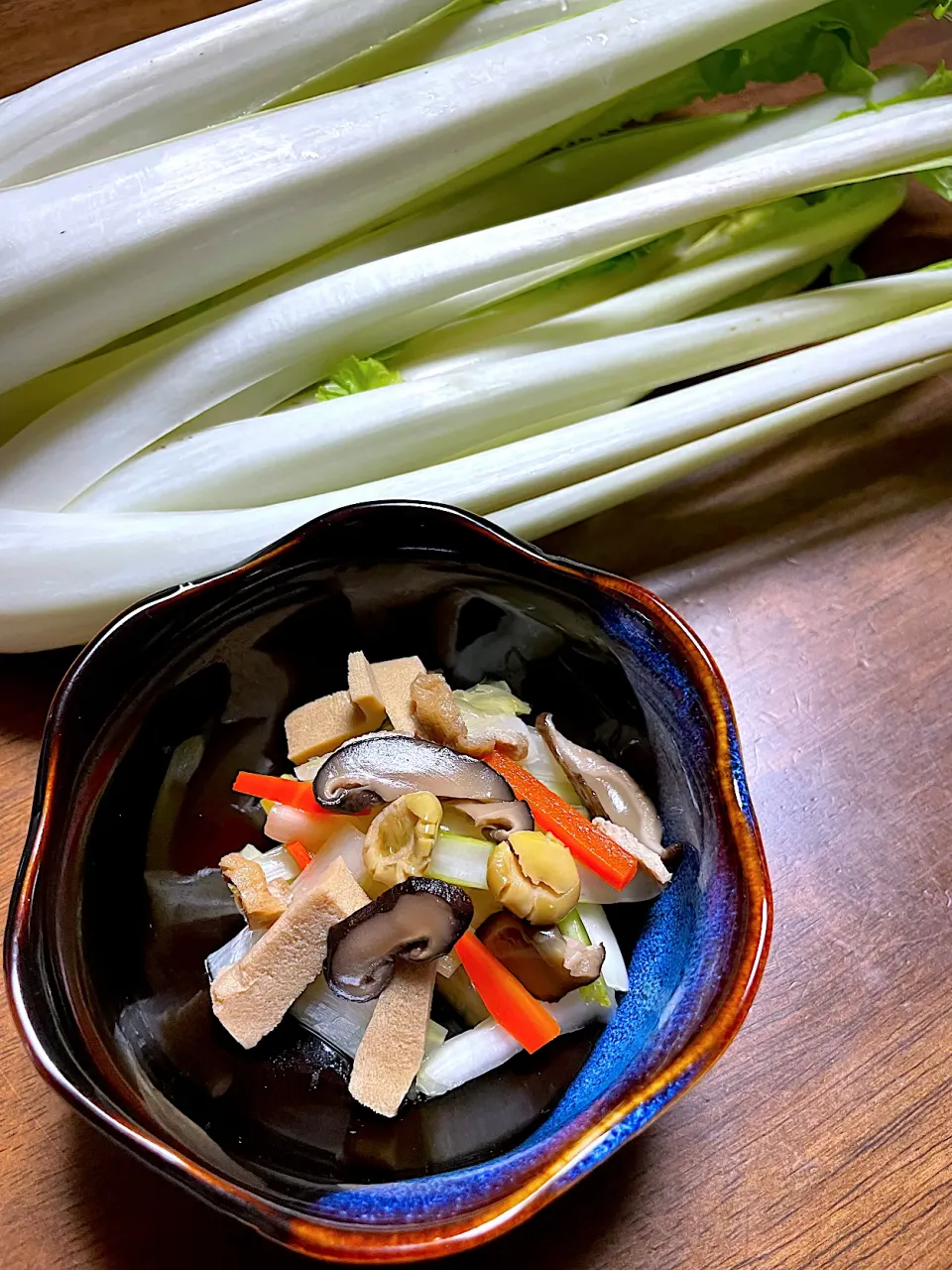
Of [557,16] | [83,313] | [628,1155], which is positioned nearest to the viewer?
[628,1155]

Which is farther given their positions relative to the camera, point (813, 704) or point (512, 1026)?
point (813, 704)

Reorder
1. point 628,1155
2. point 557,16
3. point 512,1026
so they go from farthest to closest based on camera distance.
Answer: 1. point 557,16
2. point 628,1155
3. point 512,1026

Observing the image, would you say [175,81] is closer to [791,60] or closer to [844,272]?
[791,60]

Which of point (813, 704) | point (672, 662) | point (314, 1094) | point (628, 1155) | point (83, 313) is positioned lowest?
point (628, 1155)

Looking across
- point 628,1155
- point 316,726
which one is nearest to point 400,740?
point 316,726

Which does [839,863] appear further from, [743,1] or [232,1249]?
[743,1]

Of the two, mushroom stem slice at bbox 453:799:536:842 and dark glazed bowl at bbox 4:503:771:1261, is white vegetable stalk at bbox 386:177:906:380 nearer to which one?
dark glazed bowl at bbox 4:503:771:1261

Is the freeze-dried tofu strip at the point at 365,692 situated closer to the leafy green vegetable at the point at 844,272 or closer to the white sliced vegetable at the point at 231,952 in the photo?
the white sliced vegetable at the point at 231,952
